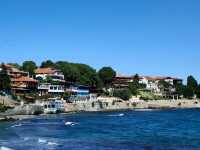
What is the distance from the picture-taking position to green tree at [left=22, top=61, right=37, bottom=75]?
173m

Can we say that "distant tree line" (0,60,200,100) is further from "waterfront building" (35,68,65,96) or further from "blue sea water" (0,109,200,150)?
"blue sea water" (0,109,200,150)

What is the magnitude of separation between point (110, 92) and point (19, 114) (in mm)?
68643

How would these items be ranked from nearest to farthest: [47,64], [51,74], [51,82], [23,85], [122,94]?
1. [23,85]
2. [51,82]
3. [51,74]
4. [122,94]
5. [47,64]

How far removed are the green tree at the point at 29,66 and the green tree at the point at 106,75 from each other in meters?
24.3

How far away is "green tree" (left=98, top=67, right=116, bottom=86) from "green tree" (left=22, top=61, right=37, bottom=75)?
956 inches

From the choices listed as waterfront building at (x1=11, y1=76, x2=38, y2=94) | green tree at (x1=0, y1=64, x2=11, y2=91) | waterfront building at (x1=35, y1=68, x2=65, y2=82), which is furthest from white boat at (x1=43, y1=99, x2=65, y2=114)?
waterfront building at (x1=35, y1=68, x2=65, y2=82)

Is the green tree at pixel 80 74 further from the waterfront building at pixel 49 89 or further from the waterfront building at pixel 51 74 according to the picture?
the waterfront building at pixel 49 89

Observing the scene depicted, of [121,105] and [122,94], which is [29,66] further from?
[121,105]

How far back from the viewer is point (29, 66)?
17788cm

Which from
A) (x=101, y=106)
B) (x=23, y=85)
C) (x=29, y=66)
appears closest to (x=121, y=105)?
(x=101, y=106)

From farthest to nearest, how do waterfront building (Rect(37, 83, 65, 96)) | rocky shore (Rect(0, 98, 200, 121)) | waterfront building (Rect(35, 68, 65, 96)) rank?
waterfront building (Rect(35, 68, 65, 96))
waterfront building (Rect(37, 83, 65, 96))
rocky shore (Rect(0, 98, 200, 121))

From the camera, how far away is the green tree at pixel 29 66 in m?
173

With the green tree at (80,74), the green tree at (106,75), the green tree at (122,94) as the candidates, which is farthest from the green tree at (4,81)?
the green tree at (106,75)

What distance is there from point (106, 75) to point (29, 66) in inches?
1146
